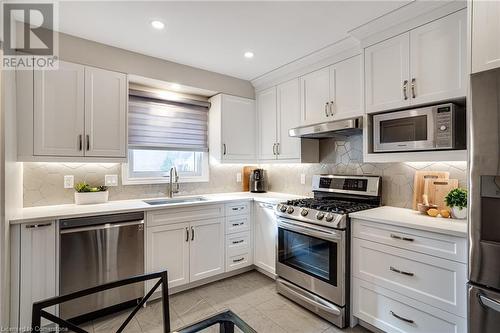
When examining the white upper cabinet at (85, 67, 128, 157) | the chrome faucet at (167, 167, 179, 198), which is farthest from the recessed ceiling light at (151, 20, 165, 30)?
the chrome faucet at (167, 167, 179, 198)

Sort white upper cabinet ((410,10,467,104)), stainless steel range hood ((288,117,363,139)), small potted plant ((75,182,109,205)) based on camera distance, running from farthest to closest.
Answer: small potted plant ((75,182,109,205)), stainless steel range hood ((288,117,363,139)), white upper cabinet ((410,10,467,104))

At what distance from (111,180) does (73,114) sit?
771 mm

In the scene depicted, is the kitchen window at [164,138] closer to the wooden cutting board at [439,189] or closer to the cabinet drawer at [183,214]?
the cabinet drawer at [183,214]

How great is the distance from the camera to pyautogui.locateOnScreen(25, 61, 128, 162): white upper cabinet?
2.13 m

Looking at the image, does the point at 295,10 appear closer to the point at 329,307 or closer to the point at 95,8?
the point at 95,8

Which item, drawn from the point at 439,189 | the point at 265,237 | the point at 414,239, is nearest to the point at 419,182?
the point at 439,189

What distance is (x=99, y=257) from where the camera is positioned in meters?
2.16

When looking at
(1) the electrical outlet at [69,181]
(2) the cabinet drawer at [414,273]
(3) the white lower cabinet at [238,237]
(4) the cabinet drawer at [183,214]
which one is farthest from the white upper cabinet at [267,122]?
(1) the electrical outlet at [69,181]

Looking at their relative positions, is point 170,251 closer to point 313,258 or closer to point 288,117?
point 313,258

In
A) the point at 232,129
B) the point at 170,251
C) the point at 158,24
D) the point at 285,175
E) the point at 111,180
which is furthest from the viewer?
the point at 285,175

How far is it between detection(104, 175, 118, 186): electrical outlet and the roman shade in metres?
0.42

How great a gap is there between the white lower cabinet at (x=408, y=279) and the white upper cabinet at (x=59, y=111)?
2647mm

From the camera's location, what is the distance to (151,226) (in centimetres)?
244

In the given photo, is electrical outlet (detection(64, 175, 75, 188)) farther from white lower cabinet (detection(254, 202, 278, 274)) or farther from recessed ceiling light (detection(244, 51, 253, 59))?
recessed ceiling light (detection(244, 51, 253, 59))
